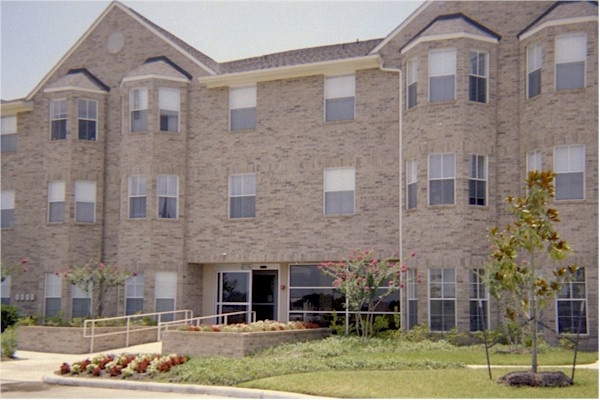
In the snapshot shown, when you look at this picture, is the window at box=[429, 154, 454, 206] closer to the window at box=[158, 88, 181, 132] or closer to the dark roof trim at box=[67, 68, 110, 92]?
the window at box=[158, 88, 181, 132]

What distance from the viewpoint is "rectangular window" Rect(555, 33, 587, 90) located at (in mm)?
24156

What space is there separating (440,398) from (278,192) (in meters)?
15.4

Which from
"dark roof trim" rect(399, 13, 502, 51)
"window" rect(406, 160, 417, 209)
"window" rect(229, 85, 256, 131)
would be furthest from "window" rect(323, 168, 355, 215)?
"dark roof trim" rect(399, 13, 502, 51)

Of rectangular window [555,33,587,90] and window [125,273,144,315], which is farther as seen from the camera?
window [125,273,144,315]

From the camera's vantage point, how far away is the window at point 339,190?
2795 centimetres

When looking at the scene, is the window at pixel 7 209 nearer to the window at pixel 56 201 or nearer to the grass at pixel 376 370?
the window at pixel 56 201

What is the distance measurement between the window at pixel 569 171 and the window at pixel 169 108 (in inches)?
547

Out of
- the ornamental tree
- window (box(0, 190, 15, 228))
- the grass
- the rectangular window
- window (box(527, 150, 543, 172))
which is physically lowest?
the grass

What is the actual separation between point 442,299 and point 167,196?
1118 centimetres

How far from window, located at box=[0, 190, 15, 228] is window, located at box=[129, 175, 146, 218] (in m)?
6.30

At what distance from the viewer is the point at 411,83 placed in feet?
87.8

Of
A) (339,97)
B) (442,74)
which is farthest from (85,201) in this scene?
(442,74)

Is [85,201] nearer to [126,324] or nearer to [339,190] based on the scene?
[126,324]

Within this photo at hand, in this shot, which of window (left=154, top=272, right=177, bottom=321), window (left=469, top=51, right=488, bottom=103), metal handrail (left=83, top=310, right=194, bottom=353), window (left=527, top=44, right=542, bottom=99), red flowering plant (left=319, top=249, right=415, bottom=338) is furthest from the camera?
window (left=154, top=272, right=177, bottom=321)
